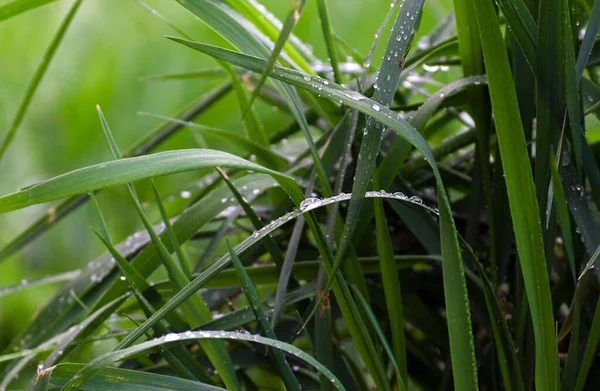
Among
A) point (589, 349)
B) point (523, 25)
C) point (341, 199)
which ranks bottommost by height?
point (589, 349)

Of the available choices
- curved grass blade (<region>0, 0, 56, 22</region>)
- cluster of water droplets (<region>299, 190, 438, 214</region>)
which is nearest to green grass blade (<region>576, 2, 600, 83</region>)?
cluster of water droplets (<region>299, 190, 438, 214</region>)

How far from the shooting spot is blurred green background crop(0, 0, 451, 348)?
1.46 metres

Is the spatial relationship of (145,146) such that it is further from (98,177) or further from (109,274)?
(98,177)

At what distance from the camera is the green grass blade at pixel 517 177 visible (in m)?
0.41

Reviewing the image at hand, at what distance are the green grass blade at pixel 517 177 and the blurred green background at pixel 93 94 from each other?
44.3 inches

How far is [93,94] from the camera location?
5.73 ft

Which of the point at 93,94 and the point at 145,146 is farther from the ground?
the point at 93,94

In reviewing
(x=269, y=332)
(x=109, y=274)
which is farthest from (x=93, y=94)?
(x=269, y=332)

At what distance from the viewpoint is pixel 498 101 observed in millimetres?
413

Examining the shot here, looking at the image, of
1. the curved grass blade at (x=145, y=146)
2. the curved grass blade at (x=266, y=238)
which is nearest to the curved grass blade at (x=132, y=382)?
the curved grass blade at (x=266, y=238)

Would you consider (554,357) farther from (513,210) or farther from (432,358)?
(432,358)

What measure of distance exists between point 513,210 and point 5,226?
131 centimetres

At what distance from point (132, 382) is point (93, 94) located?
1.43m

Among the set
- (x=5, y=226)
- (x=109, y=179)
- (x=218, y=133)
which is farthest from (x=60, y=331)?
(x=5, y=226)
